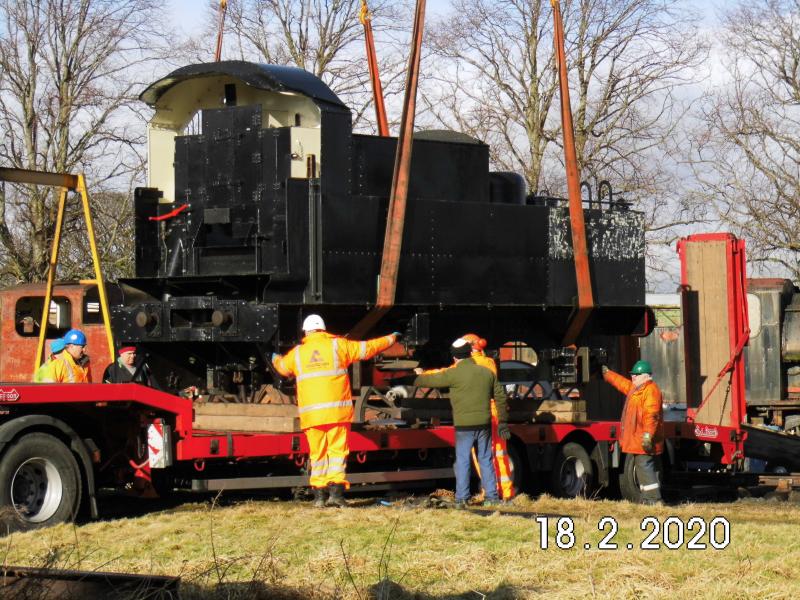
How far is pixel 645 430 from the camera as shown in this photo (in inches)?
559

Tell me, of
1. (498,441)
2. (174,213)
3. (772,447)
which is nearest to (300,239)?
(174,213)

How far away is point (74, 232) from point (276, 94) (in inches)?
652

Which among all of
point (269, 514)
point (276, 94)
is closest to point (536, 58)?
point (276, 94)

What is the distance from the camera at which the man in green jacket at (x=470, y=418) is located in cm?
1277

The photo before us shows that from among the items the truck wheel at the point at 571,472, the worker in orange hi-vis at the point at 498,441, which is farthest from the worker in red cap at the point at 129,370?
the truck wheel at the point at 571,472

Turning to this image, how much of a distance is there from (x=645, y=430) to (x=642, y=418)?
5.4 inches

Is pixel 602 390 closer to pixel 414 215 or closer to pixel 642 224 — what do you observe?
pixel 642 224

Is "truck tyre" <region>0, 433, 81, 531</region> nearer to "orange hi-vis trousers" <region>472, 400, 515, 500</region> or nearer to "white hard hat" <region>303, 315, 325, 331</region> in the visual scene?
"white hard hat" <region>303, 315, 325, 331</region>

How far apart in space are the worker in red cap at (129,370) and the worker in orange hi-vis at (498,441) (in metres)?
3.44

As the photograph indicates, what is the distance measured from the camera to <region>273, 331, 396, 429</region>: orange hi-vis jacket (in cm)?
1180

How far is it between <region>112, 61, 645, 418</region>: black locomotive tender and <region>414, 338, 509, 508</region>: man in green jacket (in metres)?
1.19

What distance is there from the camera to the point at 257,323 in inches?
517

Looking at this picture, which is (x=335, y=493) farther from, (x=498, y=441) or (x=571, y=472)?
(x=571, y=472)

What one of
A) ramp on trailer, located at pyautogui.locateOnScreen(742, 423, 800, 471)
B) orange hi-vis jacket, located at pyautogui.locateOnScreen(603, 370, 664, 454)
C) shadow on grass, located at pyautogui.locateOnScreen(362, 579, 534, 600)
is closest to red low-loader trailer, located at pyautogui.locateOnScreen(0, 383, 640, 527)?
orange hi-vis jacket, located at pyautogui.locateOnScreen(603, 370, 664, 454)
